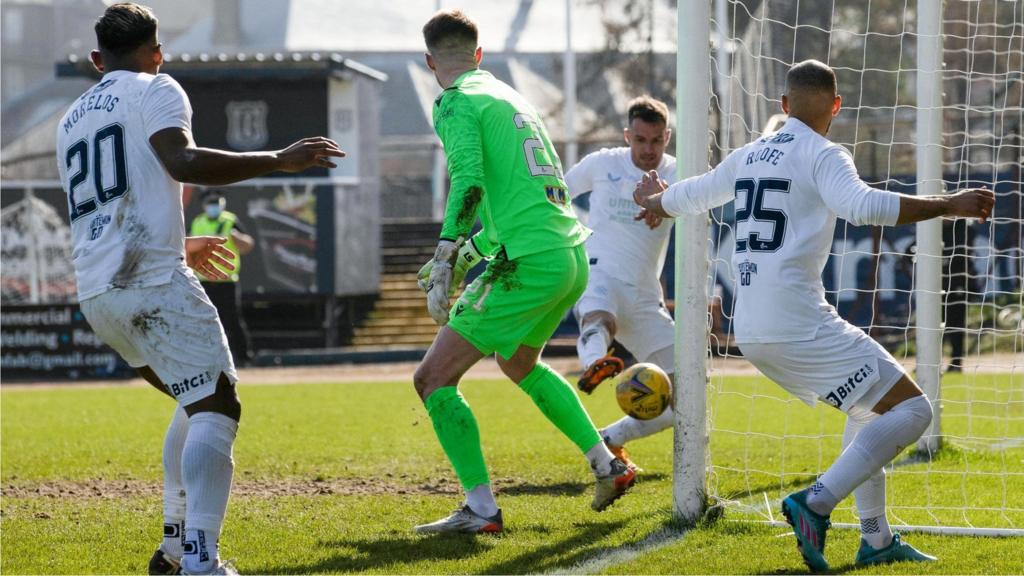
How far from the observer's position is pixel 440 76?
606cm

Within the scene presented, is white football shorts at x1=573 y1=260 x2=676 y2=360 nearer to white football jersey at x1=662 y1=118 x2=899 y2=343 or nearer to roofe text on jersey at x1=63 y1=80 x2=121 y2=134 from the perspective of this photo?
white football jersey at x1=662 y1=118 x2=899 y2=343

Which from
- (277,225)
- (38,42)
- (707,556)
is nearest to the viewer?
(707,556)

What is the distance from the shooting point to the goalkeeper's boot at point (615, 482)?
247 inches

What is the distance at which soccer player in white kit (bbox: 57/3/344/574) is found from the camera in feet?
16.0

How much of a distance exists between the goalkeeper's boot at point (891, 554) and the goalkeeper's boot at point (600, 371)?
2372 millimetres

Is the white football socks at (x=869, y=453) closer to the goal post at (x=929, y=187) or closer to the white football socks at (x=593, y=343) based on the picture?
the white football socks at (x=593, y=343)

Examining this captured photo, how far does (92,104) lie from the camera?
5.00 meters

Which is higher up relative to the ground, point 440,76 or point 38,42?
point 38,42

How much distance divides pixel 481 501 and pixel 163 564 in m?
1.57

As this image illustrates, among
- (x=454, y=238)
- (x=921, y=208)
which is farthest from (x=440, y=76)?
(x=921, y=208)

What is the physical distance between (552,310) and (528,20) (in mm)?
31113

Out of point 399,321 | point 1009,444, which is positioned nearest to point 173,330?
point 1009,444

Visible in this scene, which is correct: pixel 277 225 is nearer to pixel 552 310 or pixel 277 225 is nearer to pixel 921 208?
pixel 552 310

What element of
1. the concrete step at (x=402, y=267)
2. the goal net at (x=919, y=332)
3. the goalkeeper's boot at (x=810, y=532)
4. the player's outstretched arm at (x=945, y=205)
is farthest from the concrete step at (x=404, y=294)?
the player's outstretched arm at (x=945, y=205)
